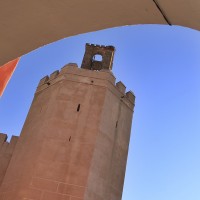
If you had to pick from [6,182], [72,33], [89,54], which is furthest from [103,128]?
[72,33]

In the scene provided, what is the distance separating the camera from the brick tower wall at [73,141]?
9336 mm

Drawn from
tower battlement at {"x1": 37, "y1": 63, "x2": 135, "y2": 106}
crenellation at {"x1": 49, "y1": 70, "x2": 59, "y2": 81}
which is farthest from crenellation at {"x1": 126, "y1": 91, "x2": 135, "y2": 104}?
crenellation at {"x1": 49, "y1": 70, "x2": 59, "y2": 81}

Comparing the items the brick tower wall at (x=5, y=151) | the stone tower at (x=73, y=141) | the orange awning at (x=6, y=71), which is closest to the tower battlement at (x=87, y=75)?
the stone tower at (x=73, y=141)

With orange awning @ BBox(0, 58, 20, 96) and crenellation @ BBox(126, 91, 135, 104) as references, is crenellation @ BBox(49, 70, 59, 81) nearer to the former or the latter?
crenellation @ BBox(126, 91, 135, 104)

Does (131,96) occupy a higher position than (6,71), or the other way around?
(131,96)

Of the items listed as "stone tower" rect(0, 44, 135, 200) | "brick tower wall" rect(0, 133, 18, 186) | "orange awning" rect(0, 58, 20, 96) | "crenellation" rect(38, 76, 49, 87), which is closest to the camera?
"orange awning" rect(0, 58, 20, 96)

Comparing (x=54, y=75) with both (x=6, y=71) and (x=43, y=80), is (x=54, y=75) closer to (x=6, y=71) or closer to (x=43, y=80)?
(x=43, y=80)

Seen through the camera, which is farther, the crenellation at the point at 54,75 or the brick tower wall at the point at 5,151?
the crenellation at the point at 54,75

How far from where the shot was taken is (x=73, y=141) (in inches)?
396

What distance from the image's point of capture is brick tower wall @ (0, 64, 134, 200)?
368 inches

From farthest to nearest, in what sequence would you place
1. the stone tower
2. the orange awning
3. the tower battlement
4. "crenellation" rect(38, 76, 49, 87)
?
"crenellation" rect(38, 76, 49, 87)
the tower battlement
the stone tower
the orange awning

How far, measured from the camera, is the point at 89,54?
1444 centimetres

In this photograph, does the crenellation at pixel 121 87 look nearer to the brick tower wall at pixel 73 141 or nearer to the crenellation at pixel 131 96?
the brick tower wall at pixel 73 141

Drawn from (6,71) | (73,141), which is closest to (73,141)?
(73,141)
